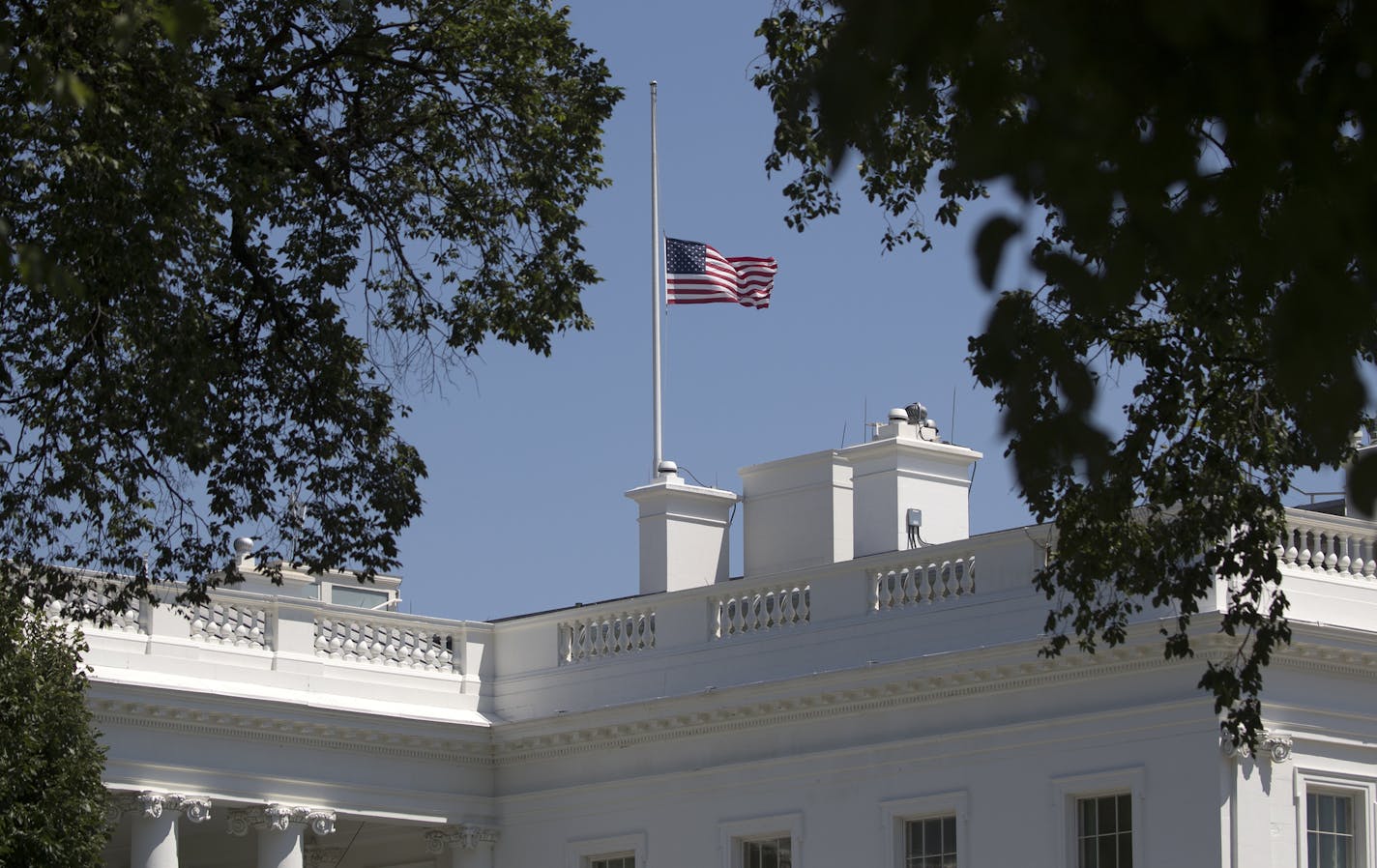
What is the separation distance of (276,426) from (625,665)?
1426cm

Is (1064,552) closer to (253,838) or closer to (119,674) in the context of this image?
(119,674)

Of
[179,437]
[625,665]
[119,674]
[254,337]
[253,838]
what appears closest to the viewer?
[179,437]

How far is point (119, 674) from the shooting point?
1127 inches

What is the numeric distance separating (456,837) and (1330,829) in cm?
1143

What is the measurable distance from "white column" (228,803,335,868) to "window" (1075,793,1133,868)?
956 cm

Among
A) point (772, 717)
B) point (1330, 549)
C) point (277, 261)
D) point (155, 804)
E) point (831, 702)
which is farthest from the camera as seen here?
point (772, 717)

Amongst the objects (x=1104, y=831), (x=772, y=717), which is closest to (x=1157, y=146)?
(x=1104, y=831)

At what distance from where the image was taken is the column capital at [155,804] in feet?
93.4

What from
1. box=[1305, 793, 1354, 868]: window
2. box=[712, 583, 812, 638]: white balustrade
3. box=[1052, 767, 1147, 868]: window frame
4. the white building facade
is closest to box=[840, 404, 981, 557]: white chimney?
the white building facade

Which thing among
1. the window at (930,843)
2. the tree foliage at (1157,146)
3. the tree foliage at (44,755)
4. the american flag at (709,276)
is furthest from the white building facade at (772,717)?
the tree foliage at (1157,146)

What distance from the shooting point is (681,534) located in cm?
3353

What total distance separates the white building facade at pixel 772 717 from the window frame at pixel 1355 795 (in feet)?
0.10

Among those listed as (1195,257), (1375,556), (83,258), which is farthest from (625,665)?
(1195,257)

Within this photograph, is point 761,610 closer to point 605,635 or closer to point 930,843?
point 605,635
